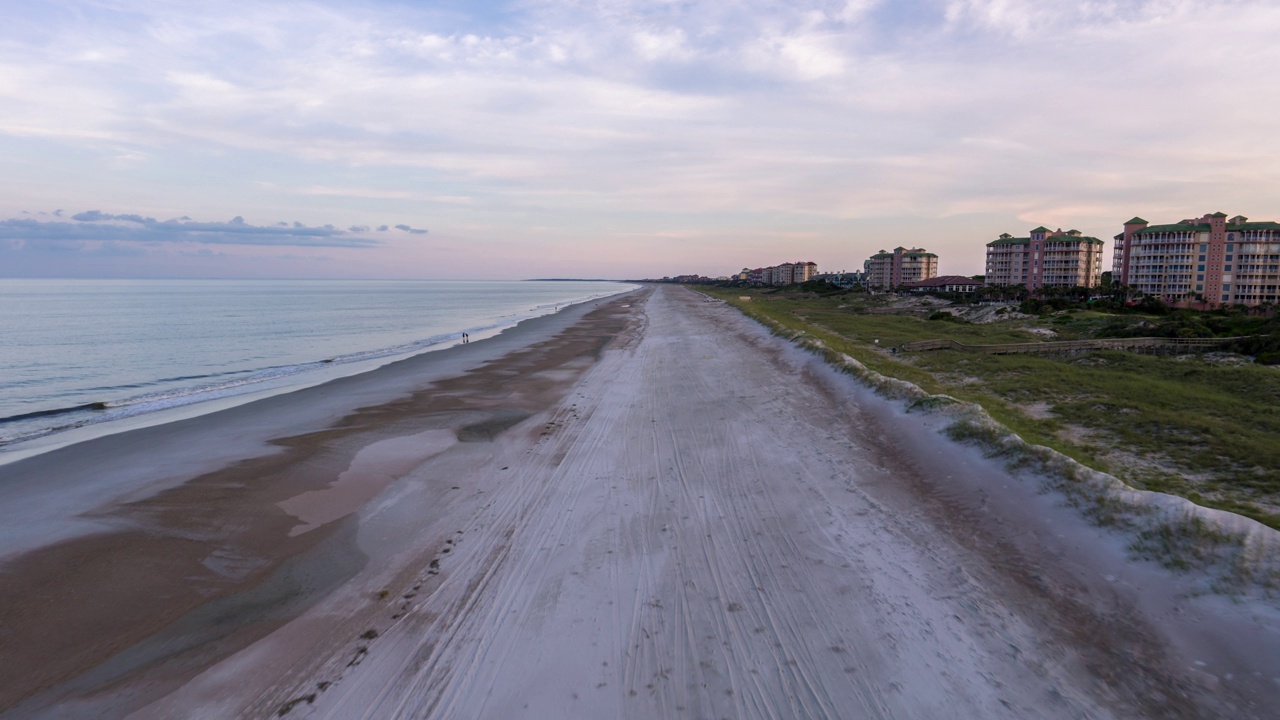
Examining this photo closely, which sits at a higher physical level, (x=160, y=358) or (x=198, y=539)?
(x=160, y=358)

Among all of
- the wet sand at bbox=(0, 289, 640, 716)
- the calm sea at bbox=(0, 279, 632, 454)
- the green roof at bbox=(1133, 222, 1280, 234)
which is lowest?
the wet sand at bbox=(0, 289, 640, 716)

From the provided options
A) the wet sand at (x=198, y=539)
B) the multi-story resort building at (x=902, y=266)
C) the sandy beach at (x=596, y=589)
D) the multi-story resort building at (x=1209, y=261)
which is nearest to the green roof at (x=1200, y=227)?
the multi-story resort building at (x=1209, y=261)

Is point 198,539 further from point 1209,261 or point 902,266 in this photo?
point 902,266

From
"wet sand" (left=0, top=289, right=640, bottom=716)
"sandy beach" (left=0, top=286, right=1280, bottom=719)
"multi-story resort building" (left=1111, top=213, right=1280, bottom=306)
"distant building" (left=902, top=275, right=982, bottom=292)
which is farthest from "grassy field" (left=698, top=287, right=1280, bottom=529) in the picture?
"distant building" (left=902, top=275, right=982, bottom=292)

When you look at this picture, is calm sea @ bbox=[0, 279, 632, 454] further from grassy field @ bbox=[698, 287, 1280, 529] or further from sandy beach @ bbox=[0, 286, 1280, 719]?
grassy field @ bbox=[698, 287, 1280, 529]

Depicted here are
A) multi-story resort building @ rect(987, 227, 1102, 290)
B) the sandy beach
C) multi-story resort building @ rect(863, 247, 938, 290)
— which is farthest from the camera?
multi-story resort building @ rect(863, 247, 938, 290)

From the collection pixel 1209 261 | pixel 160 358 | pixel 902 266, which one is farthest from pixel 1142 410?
pixel 902 266

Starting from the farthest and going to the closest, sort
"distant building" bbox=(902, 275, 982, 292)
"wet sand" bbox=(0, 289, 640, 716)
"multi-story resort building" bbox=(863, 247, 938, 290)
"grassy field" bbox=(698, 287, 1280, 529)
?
"multi-story resort building" bbox=(863, 247, 938, 290)
"distant building" bbox=(902, 275, 982, 292)
"grassy field" bbox=(698, 287, 1280, 529)
"wet sand" bbox=(0, 289, 640, 716)
